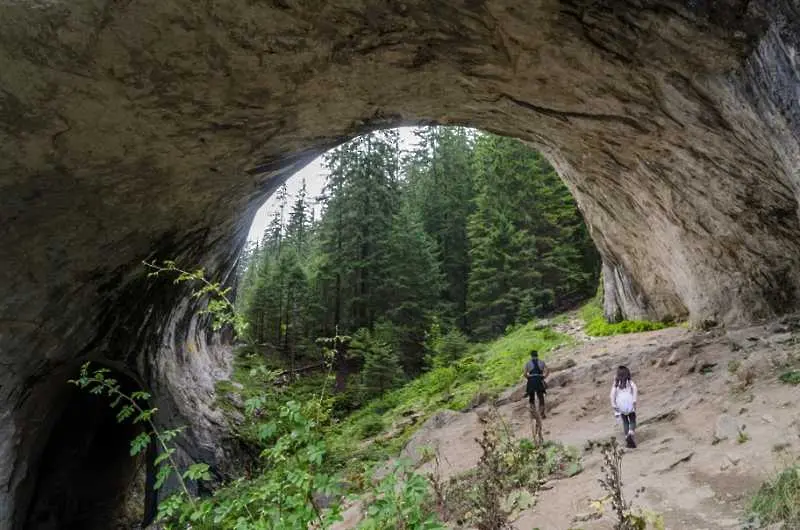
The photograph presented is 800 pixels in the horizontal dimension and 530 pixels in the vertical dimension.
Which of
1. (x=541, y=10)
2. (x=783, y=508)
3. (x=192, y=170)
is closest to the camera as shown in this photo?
(x=783, y=508)

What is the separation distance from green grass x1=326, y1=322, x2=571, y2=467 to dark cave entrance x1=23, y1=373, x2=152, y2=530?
5.63 meters

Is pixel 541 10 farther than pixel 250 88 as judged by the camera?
No

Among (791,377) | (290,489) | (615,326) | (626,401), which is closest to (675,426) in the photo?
(626,401)

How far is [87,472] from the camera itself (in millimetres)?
13938

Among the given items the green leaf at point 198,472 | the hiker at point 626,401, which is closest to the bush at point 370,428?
the hiker at point 626,401

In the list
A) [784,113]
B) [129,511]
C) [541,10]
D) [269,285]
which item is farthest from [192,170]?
[269,285]

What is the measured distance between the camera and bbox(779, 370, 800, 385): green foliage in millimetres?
6911

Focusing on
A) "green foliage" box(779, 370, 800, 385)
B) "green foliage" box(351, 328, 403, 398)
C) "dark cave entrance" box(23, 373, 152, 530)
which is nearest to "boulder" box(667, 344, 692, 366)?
"green foliage" box(779, 370, 800, 385)

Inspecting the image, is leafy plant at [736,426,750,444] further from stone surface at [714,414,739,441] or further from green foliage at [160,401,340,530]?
green foliage at [160,401,340,530]

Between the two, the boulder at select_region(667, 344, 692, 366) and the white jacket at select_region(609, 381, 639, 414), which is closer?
the white jacket at select_region(609, 381, 639, 414)

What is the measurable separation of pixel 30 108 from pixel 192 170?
8.32 feet

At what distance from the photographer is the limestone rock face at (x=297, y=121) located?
20.0 feet

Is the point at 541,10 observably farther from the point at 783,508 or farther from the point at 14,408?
the point at 14,408

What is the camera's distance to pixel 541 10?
6293 mm
